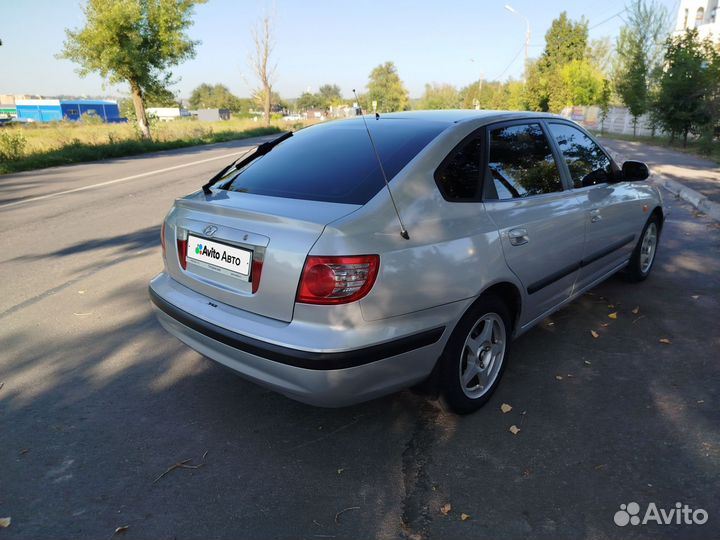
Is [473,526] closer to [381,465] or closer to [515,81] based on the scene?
[381,465]

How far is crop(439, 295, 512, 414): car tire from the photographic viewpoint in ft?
8.91

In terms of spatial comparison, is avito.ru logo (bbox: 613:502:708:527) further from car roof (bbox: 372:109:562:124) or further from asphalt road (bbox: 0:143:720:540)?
car roof (bbox: 372:109:562:124)

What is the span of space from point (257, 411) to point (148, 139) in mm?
25793

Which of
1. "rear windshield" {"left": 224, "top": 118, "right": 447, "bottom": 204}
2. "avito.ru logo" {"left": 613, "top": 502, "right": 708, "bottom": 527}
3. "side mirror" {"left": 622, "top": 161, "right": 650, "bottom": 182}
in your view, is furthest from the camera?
"side mirror" {"left": 622, "top": 161, "right": 650, "bottom": 182}

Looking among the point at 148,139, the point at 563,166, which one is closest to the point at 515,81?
the point at 148,139

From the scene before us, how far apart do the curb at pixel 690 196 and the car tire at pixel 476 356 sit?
22.6 feet

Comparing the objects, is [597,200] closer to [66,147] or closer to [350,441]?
[350,441]

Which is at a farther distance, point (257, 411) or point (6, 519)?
A: point (257, 411)

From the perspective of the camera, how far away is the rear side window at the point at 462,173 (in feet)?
8.96

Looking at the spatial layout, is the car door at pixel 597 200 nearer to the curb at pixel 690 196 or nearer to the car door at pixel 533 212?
the car door at pixel 533 212

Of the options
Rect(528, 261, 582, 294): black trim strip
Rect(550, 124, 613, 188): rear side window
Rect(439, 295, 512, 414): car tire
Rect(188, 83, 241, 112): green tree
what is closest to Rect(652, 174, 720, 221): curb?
Rect(550, 124, 613, 188): rear side window

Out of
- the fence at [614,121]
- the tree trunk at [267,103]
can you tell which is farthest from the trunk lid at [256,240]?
the tree trunk at [267,103]

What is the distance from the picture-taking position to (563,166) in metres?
3.68

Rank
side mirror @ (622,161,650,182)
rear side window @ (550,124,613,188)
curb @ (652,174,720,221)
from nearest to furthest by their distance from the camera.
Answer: rear side window @ (550,124,613,188) < side mirror @ (622,161,650,182) < curb @ (652,174,720,221)
